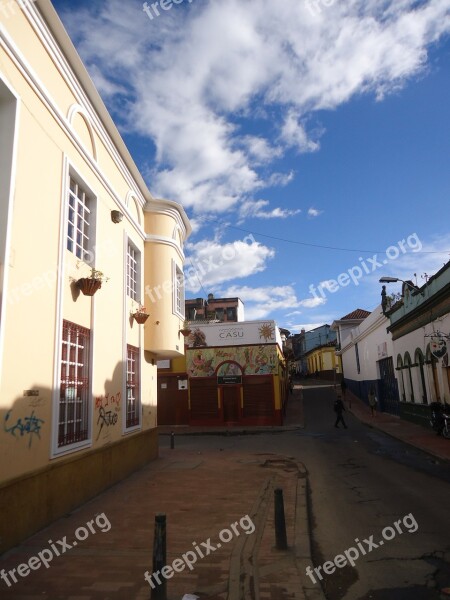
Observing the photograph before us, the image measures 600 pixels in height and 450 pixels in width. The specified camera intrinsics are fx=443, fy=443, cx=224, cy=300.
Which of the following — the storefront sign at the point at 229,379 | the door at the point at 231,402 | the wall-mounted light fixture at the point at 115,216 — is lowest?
the door at the point at 231,402

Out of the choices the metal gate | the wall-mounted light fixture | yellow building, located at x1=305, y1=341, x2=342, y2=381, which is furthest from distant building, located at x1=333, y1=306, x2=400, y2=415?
the wall-mounted light fixture

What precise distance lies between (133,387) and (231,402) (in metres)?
13.8

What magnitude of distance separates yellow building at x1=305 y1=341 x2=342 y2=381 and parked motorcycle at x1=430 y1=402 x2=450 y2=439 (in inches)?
1328

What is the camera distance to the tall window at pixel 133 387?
36.9 ft

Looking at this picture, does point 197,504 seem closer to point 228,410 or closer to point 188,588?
point 188,588

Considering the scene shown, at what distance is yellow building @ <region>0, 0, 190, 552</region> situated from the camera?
5.96 metres

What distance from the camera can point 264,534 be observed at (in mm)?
6102

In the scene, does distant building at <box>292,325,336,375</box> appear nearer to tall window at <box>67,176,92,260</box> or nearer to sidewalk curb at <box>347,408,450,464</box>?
sidewalk curb at <box>347,408,450,464</box>

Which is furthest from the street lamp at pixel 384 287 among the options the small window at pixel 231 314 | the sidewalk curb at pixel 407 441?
the small window at pixel 231 314

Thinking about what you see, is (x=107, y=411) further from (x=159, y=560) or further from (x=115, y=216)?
(x=159, y=560)

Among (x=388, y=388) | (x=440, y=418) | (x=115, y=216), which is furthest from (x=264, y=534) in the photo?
(x=388, y=388)

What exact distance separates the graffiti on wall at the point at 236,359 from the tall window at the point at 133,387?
13.5 metres

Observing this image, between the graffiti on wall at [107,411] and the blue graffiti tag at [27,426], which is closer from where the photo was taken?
the blue graffiti tag at [27,426]

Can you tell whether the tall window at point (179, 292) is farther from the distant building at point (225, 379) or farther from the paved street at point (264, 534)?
the distant building at point (225, 379)
